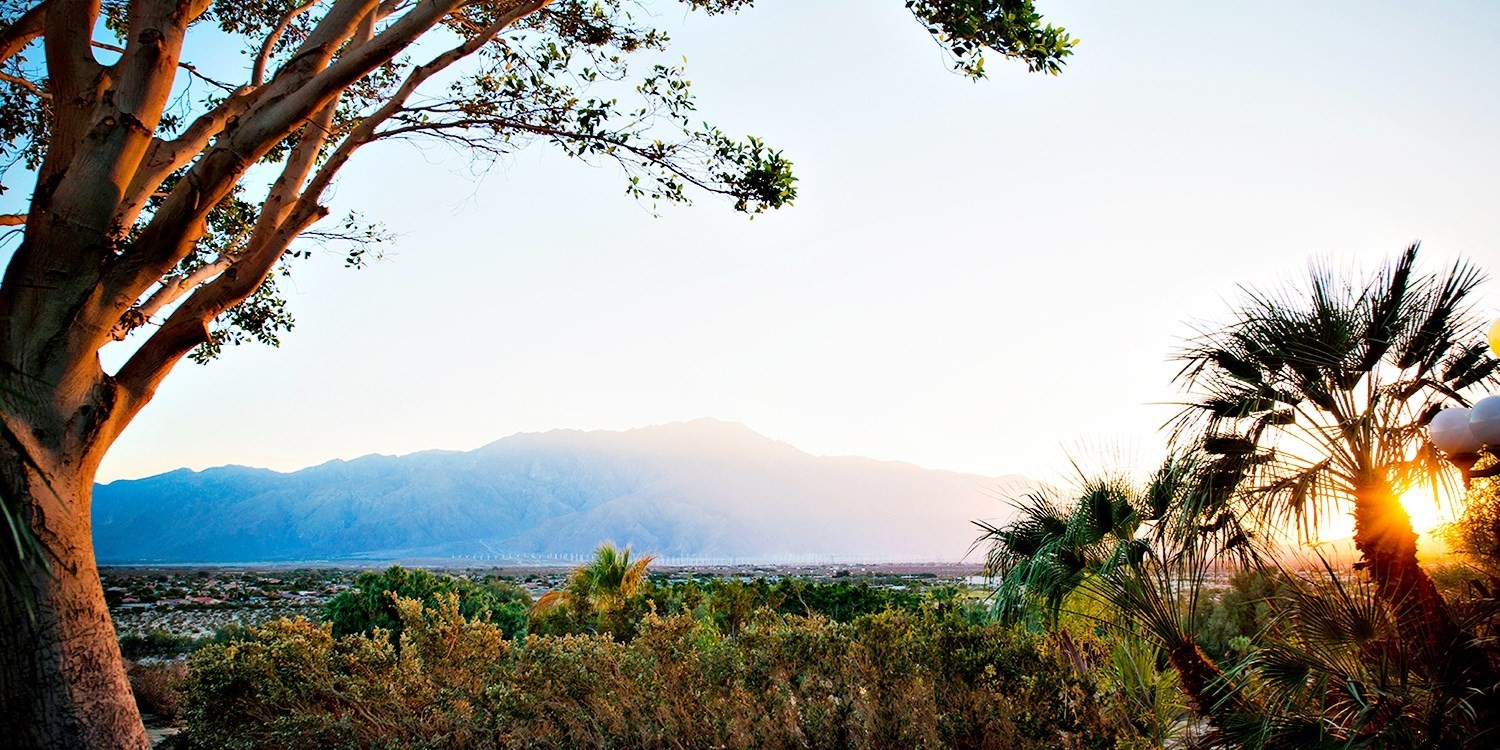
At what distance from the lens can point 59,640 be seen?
12.8ft

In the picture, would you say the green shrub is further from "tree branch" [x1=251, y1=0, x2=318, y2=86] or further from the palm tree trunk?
the palm tree trunk

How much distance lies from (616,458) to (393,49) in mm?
188027

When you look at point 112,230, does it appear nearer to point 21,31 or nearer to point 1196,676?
point 21,31

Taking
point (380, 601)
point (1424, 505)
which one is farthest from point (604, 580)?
point (1424, 505)

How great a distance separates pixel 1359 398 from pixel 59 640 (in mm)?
7461

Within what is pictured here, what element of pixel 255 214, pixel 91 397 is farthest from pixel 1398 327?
pixel 255 214

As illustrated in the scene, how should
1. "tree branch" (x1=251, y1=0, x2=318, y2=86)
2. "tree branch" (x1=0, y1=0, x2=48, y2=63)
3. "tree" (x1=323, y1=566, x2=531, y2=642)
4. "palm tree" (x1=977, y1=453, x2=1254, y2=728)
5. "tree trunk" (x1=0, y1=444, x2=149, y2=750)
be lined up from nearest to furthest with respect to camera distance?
"tree trunk" (x1=0, y1=444, x2=149, y2=750) < "tree branch" (x1=0, y1=0, x2=48, y2=63) < "palm tree" (x1=977, y1=453, x2=1254, y2=728) < "tree branch" (x1=251, y1=0, x2=318, y2=86) < "tree" (x1=323, y1=566, x2=531, y2=642)

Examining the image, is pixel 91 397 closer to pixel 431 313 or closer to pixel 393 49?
pixel 393 49

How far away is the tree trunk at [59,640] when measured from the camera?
378 cm

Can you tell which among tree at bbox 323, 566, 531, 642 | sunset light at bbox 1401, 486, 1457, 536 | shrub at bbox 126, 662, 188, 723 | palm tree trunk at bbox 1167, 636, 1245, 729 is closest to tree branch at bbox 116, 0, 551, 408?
palm tree trunk at bbox 1167, 636, 1245, 729

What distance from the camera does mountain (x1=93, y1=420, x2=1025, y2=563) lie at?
13838cm

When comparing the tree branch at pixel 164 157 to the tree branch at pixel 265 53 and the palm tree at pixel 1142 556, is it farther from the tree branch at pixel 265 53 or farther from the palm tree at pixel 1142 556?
the palm tree at pixel 1142 556

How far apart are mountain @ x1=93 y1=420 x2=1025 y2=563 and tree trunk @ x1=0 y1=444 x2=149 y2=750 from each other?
12554 cm

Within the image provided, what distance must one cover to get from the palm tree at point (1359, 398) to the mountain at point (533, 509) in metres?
125
